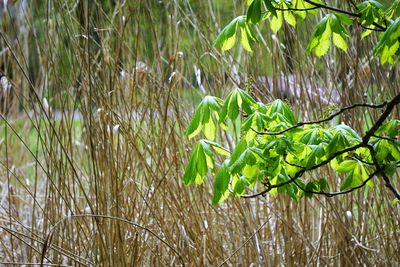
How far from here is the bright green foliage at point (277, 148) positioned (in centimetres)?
112

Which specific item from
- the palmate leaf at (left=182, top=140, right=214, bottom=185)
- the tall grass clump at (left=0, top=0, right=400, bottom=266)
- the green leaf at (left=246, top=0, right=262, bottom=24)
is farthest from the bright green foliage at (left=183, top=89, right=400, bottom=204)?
the tall grass clump at (left=0, top=0, right=400, bottom=266)

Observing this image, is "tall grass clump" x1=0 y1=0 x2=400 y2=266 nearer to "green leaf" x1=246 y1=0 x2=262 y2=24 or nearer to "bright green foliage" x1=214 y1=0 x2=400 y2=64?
"bright green foliage" x1=214 y1=0 x2=400 y2=64

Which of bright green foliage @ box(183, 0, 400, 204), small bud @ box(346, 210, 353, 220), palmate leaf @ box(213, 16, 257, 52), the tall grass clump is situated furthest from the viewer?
small bud @ box(346, 210, 353, 220)

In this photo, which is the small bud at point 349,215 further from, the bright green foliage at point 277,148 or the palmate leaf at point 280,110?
the palmate leaf at point 280,110

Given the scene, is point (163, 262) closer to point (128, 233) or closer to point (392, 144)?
point (128, 233)

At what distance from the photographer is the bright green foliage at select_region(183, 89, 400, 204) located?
112 cm

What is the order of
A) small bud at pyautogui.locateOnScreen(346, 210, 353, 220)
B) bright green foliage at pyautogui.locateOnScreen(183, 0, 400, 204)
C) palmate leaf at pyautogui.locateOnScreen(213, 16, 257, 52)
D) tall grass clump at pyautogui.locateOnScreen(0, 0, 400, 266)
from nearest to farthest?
bright green foliage at pyautogui.locateOnScreen(183, 0, 400, 204) → palmate leaf at pyautogui.locateOnScreen(213, 16, 257, 52) → tall grass clump at pyautogui.locateOnScreen(0, 0, 400, 266) → small bud at pyautogui.locateOnScreen(346, 210, 353, 220)

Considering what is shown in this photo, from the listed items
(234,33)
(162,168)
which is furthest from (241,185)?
(162,168)

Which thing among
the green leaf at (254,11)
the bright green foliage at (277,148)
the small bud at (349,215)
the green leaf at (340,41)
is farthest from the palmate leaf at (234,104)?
the small bud at (349,215)

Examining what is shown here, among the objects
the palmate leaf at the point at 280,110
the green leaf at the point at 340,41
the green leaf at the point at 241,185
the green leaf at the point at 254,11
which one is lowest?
the green leaf at the point at 241,185

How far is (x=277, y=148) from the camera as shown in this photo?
1103mm

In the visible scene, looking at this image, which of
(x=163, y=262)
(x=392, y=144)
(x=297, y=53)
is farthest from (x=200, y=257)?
(x=392, y=144)

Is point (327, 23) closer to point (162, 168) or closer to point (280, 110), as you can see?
point (280, 110)

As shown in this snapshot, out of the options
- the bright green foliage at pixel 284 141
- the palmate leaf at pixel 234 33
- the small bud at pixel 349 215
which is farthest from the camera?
the small bud at pixel 349 215
